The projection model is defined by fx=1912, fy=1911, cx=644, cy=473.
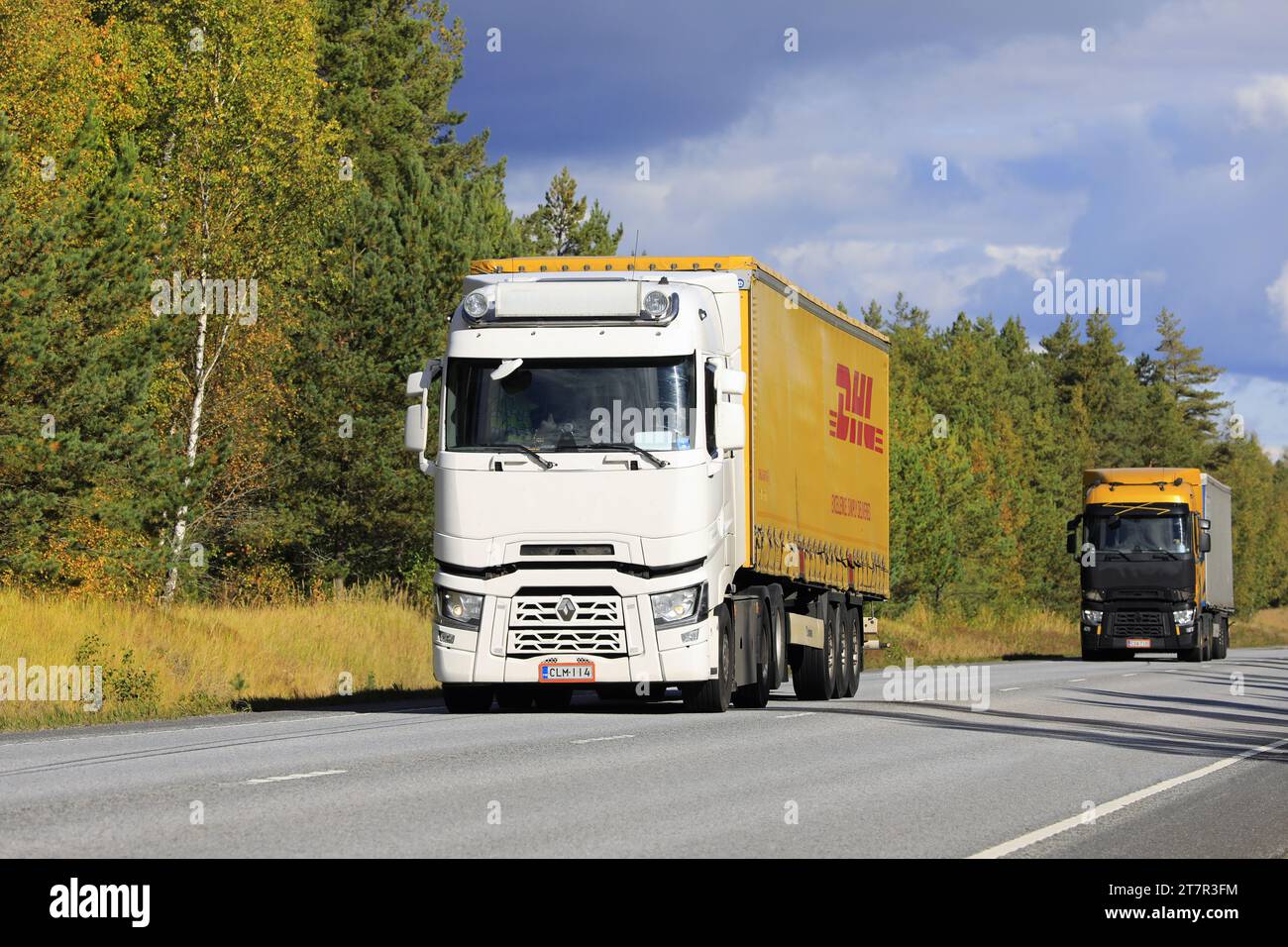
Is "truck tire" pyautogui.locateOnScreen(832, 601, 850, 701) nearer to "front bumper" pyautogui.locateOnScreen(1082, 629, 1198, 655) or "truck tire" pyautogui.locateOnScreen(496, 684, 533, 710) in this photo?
"truck tire" pyautogui.locateOnScreen(496, 684, 533, 710)

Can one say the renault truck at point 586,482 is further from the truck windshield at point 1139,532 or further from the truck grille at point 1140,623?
the truck grille at point 1140,623

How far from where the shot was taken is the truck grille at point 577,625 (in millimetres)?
17922

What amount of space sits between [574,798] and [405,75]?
6125 cm

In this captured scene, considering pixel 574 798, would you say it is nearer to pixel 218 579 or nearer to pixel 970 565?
pixel 218 579

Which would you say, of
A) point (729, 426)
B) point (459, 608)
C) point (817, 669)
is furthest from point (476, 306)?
point (817, 669)

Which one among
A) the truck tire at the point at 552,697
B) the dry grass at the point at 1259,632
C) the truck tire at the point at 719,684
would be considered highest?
the truck tire at the point at 719,684

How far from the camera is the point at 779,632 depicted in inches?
832

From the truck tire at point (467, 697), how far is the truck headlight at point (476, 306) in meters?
3.79

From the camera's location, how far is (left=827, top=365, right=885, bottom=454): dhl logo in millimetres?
24344

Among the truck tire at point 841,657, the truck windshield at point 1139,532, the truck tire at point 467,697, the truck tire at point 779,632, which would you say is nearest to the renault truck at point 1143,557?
the truck windshield at point 1139,532

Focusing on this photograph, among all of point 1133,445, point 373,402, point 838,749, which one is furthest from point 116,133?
point 1133,445
